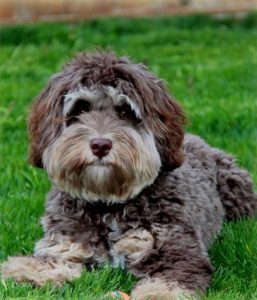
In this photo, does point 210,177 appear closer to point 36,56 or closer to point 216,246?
point 216,246

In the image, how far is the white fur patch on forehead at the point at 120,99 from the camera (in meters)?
5.65

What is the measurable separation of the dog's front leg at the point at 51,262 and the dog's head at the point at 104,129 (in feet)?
0.99

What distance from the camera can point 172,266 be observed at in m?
5.57

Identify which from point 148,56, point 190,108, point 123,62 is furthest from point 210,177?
point 148,56

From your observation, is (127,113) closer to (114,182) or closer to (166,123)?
(166,123)

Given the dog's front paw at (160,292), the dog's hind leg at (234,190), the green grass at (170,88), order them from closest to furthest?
the dog's front paw at (160,292), the green grass at (170,88), the dog's hind leg at (234,190)

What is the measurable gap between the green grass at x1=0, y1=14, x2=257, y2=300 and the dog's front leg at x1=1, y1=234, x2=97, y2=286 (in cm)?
9

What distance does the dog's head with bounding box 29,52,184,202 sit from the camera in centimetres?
553

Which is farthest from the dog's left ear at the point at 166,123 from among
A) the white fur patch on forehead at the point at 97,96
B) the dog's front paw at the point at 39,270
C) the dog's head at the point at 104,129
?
the dog's front paw at the point at 39,270

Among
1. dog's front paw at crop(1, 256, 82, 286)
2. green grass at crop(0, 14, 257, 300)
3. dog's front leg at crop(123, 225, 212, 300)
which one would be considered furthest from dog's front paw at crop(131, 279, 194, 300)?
dog's front paw at crop(1, 256, 82, 286)

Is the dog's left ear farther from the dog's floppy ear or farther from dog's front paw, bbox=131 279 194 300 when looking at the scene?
dog's front paw, bbox=131 279 194 300

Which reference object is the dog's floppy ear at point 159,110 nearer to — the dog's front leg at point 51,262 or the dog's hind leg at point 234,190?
the dog's front leg at point 51,262

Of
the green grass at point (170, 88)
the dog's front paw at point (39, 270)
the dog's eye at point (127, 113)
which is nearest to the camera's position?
the dog's front paw at point (39, 270)

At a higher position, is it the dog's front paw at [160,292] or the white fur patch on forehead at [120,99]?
the white fur patch on forehead at [120,99]
